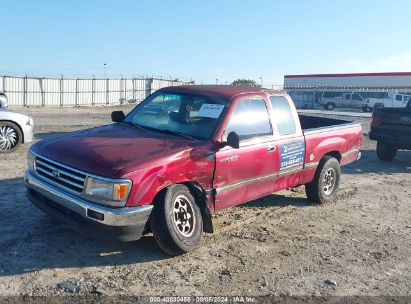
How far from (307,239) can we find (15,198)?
4141 mm

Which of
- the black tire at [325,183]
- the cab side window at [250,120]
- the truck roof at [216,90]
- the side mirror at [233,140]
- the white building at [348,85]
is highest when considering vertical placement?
the white building at [348,85]

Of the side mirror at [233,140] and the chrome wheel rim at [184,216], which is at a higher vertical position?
the side mirror at [233,140]

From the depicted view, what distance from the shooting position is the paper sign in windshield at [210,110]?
5.35m

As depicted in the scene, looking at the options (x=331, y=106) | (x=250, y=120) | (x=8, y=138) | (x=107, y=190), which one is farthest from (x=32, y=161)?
(x=331, y=106)

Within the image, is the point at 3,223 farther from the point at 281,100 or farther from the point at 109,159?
the point at 281,100

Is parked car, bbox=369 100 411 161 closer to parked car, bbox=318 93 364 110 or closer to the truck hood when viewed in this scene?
the truck hood

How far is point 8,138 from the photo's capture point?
33.1ft

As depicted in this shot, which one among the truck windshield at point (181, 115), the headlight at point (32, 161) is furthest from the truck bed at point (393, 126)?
the headlight at point (32, 161)

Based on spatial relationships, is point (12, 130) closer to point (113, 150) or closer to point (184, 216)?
point (113, 150)

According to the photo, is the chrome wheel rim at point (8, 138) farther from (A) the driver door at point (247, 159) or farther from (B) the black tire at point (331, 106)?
(B) the black tire at point (331, 106)

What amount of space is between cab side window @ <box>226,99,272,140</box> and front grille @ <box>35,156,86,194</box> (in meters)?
1.84

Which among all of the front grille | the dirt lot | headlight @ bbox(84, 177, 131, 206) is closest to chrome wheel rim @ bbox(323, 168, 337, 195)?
the dirt lot

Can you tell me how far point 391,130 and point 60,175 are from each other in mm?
9206

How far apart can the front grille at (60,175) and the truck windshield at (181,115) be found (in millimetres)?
1369
